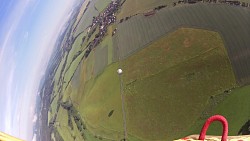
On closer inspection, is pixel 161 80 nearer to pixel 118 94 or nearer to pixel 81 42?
pixel 118 94

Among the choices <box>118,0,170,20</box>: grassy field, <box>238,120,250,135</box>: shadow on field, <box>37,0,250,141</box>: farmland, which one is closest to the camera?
<box>238,120,250,135</box>: shadow on field

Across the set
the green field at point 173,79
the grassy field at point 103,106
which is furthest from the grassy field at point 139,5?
the grassy field at point 103,106

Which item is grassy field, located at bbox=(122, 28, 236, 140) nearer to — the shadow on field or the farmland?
the farmland

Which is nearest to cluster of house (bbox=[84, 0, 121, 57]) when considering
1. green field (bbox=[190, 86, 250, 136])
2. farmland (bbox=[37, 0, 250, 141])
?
farmland (bbox=[37, 0, 250, 141])

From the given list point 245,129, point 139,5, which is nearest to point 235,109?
point 245,129

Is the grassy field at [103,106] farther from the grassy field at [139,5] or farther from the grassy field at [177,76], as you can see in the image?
the grassy field at [139,5]

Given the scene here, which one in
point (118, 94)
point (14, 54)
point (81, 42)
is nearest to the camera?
point (14, 54)

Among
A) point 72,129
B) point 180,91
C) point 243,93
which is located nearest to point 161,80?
point 180,91

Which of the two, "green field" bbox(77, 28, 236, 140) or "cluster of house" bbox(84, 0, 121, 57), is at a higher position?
"cluster of house" bbox(84, 0, 121, 57)
